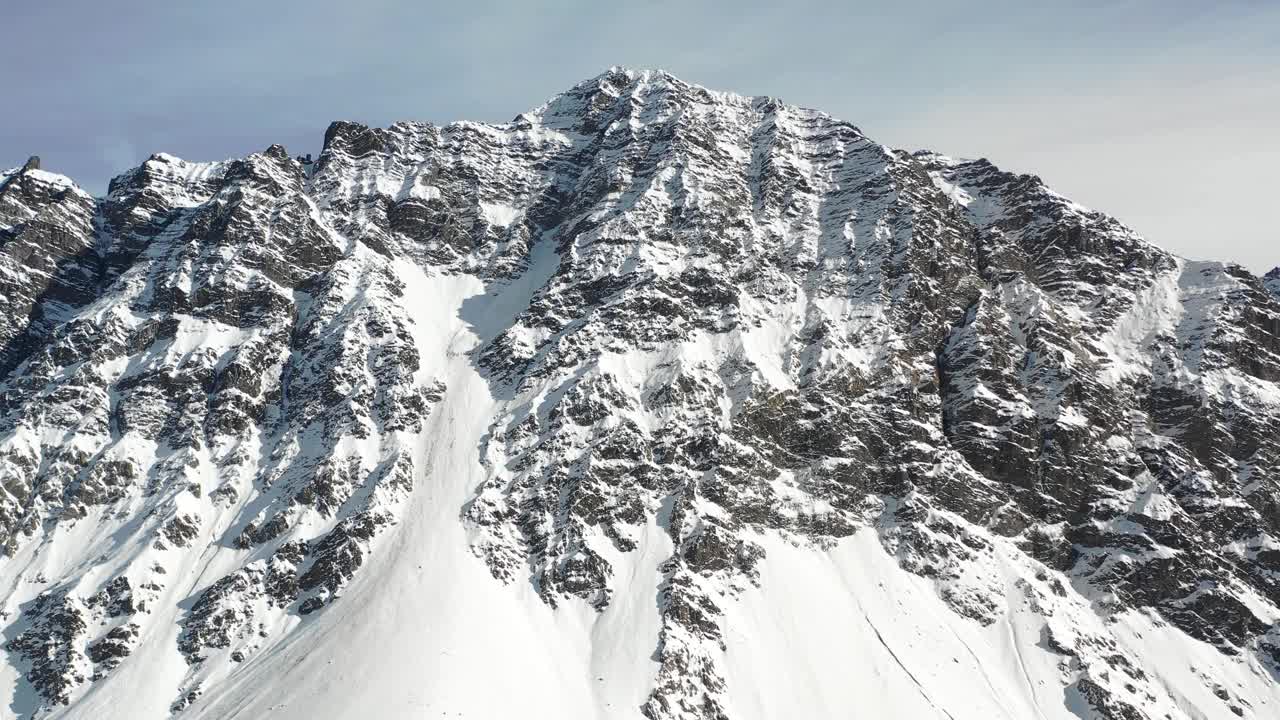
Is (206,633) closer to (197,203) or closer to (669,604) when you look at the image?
(669,604)

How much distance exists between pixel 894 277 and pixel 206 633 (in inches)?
4798

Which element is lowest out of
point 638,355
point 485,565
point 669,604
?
point 669,604

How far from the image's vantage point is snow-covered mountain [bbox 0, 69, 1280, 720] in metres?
106

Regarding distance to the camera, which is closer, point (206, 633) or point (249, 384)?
point (206, 633)

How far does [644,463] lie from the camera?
128m

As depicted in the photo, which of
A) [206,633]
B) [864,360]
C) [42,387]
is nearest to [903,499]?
[864,360]

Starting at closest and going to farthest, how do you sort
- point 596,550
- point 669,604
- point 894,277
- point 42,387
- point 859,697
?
point 859,697 → point 669,604 → point 596,550 → point 42,387 → point 894,277

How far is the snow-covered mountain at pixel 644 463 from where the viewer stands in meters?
106

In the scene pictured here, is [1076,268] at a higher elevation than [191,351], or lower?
lower

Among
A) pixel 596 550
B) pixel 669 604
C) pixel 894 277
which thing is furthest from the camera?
pixel 894 277

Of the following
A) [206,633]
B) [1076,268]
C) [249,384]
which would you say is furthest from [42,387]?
[1076,268]

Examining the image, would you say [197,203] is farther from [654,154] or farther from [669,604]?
[669,604]

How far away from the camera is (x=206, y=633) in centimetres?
10919

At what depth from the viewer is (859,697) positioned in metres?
104
